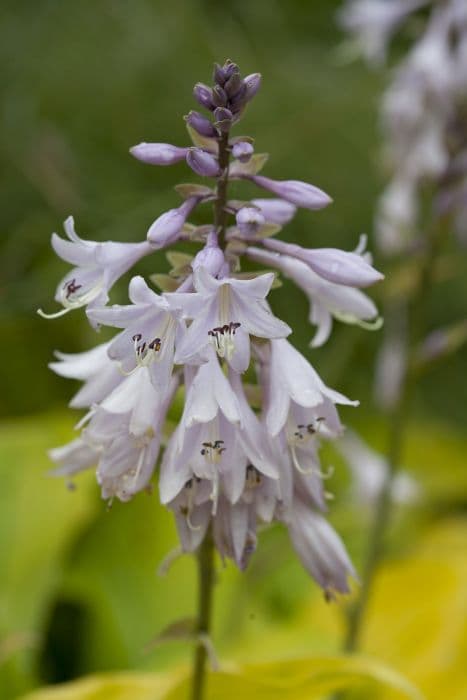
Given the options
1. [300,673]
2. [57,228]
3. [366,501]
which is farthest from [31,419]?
[300,673]

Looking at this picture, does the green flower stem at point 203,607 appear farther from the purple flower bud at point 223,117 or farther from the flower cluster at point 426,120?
the flower cluster at point 426,120

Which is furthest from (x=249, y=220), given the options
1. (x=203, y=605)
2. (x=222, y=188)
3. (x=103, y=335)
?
(x=103, y=335)

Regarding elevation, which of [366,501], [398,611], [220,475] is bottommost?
[398,611]

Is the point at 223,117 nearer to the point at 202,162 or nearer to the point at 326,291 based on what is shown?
the point at 202,162

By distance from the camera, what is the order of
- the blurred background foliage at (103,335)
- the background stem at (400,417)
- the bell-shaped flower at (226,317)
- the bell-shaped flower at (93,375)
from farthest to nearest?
the blurred background foliage at (103,335)
the background stem at (400,417)
the bell-shaped flower at (93,375)
the bell-shaped flower at (226,317)

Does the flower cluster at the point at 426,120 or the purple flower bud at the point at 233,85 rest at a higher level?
the flower cluster at the point at 426,120

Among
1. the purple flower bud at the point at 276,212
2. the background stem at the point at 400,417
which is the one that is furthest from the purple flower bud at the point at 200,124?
the background stem at the point at 400,417

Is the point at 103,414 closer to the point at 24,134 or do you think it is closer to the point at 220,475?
the point at 220,475

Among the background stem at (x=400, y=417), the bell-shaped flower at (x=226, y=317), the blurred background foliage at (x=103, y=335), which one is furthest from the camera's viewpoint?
the blurred background foliage at (x=103, y=335)

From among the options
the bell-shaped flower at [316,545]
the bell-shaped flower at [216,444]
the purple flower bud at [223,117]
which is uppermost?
the purple flower bud at [223,117]
